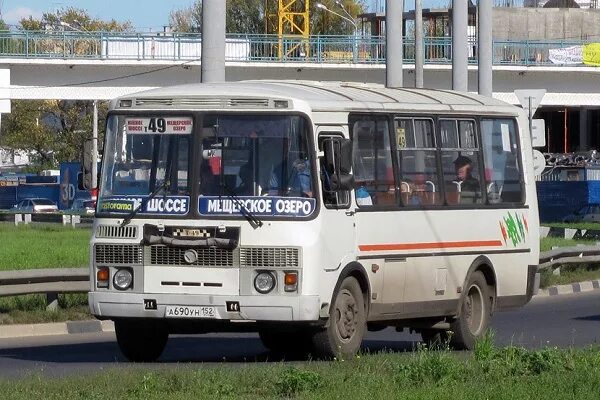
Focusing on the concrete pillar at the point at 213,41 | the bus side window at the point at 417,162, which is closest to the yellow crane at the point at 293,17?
the concrete pillar at the point at 213,41

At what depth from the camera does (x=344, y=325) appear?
1323 centimetres

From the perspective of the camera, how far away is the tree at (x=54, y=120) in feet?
290

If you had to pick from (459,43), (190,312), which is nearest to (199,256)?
(190,312)

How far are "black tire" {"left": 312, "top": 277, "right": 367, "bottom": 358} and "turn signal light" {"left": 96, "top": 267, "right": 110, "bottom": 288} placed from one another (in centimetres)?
197

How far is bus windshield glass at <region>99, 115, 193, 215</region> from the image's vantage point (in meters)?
13.0

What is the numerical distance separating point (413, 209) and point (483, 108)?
84.2 inches

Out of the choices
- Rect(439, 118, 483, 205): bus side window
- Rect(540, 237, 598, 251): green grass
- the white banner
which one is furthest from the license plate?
the white banner

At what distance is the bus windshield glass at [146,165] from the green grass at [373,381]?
2122 millimetres

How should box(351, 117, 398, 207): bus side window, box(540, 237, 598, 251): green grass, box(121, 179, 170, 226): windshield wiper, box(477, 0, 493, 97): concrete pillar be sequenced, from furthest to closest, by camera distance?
box(540, 237, 598, 251): green grass
box(477, 0, 493, 97): concrete pillar
box(351, 117, 398, 207): bus side window
box(121, 179, 170, 226): windshield wiper

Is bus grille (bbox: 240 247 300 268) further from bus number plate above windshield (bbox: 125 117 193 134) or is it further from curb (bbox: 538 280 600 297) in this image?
curb (bbox: 538 280 600 297)

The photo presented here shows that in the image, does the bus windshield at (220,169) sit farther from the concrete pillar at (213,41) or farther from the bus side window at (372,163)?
the concrete pillar at (213,41)

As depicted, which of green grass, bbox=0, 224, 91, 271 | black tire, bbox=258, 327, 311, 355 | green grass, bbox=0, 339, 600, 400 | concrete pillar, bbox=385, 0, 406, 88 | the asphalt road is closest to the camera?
green grass, bbox=0, 339, 600, 400

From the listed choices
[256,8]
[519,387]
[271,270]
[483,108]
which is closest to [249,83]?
[271,270]

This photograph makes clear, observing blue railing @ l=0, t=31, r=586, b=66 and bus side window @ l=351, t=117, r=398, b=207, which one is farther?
blue railing @ l=0, t=31, r=586, b=66
